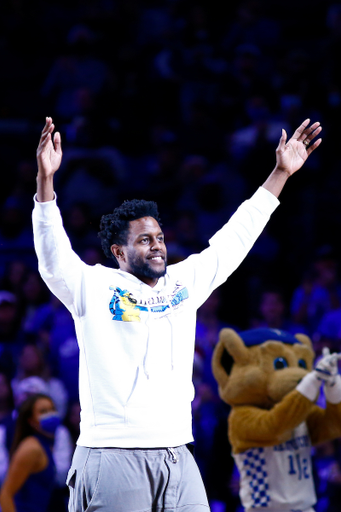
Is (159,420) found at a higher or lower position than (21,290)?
lower

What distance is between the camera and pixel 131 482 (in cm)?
241

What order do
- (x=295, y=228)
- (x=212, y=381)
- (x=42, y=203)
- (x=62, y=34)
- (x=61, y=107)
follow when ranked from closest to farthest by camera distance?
(x=42, y=203) → (x=212, y=381) → (x=295, y=228) → (x=61, y=107) → (x=62, y=34)

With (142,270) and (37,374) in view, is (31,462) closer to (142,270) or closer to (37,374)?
(37,374)

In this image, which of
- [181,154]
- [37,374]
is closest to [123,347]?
[37,374]

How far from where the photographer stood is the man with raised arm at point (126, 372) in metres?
2.44

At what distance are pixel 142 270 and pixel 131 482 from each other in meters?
0.75

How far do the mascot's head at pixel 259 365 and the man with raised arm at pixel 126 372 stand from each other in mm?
1345

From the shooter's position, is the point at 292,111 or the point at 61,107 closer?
the point at 292,111

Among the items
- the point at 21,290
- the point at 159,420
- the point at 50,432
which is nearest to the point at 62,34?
the point at 21,290

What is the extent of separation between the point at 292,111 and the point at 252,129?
1.50 feet

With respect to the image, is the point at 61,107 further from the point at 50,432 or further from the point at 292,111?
the point at 50,432

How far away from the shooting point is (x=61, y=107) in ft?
27.7

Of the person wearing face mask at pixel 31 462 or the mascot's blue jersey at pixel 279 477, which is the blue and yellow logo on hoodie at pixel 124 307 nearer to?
the mascot's blue jersey at pixel 279 477

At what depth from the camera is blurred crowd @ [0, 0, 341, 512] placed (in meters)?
5.82
